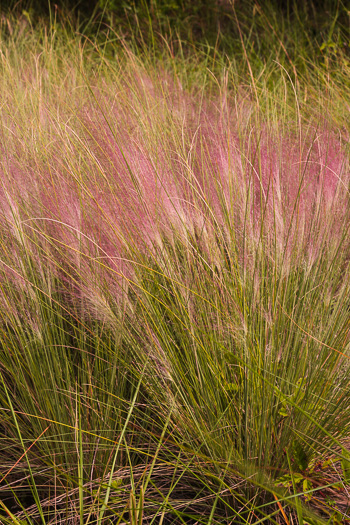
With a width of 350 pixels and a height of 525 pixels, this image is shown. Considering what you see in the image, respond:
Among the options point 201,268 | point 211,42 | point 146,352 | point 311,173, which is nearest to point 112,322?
point 146,352

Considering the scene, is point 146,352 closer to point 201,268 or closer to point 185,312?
point 185,312

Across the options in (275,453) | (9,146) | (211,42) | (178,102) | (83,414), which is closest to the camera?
(275,453)

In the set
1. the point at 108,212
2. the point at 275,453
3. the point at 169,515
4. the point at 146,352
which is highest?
the point at 108,212

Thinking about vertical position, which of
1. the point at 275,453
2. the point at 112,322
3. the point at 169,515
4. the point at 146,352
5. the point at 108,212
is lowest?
the point at 169,515

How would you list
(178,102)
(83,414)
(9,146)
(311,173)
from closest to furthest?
(83,414) → (311,173) → (9,146) → (178,102)

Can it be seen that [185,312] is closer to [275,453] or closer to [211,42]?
[275,453]

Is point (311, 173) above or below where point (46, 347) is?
above

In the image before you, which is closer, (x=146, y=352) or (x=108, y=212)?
(x=146, y=352)

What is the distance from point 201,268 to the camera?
1.15m

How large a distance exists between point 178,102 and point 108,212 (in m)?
1.23

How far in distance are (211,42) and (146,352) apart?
360 cm

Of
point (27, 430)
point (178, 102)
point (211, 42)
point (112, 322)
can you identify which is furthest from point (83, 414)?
point (211, 42)

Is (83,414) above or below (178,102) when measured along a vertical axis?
below

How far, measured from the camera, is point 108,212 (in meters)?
1.20
